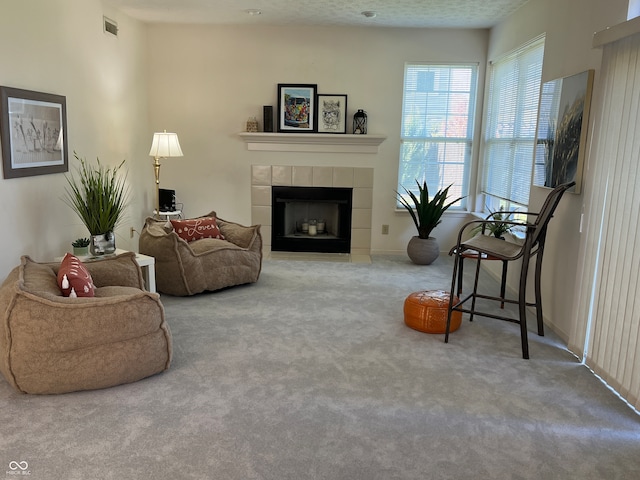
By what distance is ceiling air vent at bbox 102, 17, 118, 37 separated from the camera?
4816 mm

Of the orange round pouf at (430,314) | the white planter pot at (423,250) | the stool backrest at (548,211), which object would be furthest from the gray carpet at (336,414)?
the white planter pot at (423,250)

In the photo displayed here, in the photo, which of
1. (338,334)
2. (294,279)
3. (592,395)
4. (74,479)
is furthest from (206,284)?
(592,395)

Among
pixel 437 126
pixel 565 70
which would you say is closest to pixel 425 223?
pixel 437 126

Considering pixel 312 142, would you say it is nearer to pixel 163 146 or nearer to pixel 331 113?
pixel 331 113

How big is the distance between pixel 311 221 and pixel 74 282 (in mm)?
3782

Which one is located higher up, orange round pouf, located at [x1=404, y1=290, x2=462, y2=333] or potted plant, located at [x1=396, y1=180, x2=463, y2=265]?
potted plant, located at [x1=396, y1=180, x2=463, y2=265]

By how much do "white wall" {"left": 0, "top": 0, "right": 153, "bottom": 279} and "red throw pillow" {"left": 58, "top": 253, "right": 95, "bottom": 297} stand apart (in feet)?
2.84

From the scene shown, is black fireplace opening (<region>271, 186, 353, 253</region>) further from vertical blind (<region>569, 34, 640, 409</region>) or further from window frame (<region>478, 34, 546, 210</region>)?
vertical blind (<region>569, 34, 640, 409</region>)

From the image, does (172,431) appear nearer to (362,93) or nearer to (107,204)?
(107,204)

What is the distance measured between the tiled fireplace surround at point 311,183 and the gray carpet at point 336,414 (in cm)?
258

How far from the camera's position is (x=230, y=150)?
6.09 metres

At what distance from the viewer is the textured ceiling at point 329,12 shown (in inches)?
186

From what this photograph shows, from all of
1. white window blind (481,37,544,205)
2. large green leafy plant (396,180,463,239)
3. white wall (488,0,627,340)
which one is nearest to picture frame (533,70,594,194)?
white wall (488,0,627,340)

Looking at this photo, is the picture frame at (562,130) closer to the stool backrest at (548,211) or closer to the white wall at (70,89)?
the stool backrest at (548,211)
